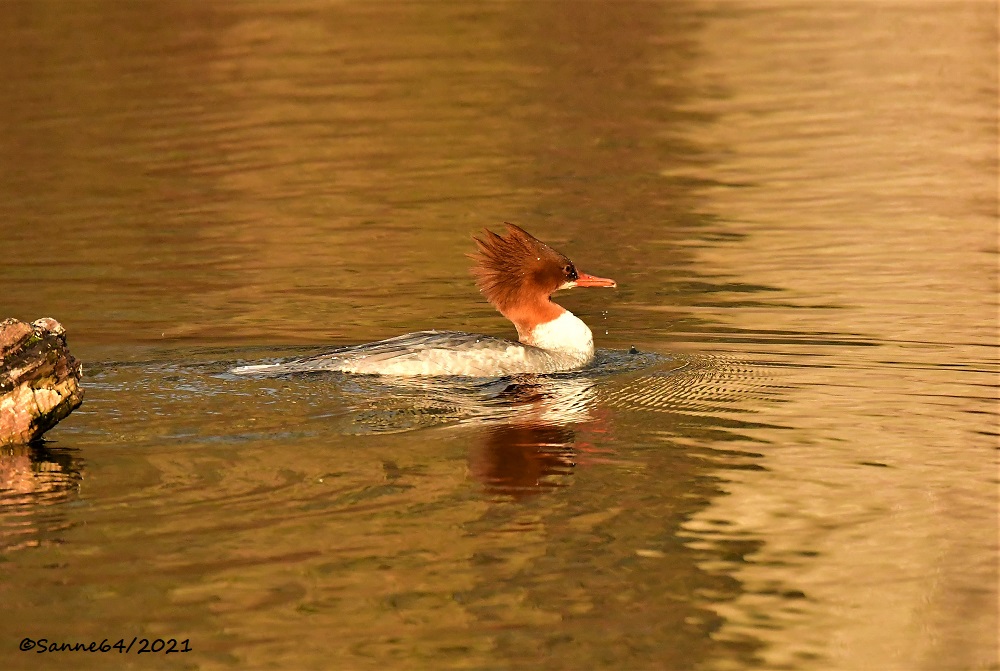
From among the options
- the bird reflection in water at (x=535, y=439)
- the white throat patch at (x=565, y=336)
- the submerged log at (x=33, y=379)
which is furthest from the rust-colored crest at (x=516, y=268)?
the submerged log at (x=33, y=379)

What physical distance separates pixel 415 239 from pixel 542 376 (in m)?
5.71

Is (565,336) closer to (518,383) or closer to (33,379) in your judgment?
(518,383)

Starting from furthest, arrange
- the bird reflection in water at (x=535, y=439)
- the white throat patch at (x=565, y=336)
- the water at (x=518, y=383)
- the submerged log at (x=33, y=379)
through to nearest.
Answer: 1. the white throat patch at (x=565, y=336)
2. the submerged log at (x=33, y=379)
3. the bird reflection in water at (x=535, y=439)
4. the water at (x=518, y=383)

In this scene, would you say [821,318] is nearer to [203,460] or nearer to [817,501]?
[817,501]

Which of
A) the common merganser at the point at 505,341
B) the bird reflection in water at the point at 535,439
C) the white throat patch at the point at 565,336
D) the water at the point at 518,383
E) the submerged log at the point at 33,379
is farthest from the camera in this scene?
the white throat patch at the point at 565,336

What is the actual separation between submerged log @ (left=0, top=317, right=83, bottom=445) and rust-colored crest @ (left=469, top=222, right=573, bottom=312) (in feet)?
12.0

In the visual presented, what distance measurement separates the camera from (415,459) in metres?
8.89

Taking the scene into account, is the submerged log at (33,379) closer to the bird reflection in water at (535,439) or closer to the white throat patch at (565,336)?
the bird reflection in water at (535,439)

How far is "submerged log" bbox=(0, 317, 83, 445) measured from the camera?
28.7 feet

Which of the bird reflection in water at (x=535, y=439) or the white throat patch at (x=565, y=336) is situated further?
the white throat patch at (x=565, y=336)

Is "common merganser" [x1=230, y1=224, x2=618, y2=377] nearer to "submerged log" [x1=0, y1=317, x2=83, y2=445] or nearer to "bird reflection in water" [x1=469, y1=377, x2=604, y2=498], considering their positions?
"bird reflection in water" [x1=469, y1=377, x2=604, y2=498]

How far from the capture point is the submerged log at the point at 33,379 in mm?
8742

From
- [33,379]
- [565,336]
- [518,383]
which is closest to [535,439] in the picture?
[518,383]

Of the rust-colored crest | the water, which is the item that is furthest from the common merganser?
the water
